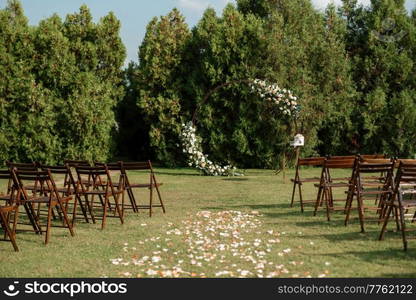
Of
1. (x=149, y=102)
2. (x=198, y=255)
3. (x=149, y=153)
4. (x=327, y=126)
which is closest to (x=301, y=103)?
(x=327, y=126)

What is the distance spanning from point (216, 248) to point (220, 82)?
12.7 meters

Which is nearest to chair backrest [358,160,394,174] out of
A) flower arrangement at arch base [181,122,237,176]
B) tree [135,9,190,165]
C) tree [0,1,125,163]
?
flower arrangement at arch base [181,122,237,176]

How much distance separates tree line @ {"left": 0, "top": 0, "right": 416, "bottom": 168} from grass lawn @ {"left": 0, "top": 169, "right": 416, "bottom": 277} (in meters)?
9.04

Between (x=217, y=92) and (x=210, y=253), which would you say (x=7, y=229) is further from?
(x=217, y=92)

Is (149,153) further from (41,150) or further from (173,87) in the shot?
(41,150)

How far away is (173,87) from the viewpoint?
18.9m

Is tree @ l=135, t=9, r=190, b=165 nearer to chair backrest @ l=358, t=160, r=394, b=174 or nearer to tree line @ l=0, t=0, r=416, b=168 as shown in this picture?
tree line @ l=0, t=0, r=416, b=168

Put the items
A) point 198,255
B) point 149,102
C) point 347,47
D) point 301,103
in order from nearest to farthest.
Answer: point 198,255
point 301,103
point 149,102
point 347,47

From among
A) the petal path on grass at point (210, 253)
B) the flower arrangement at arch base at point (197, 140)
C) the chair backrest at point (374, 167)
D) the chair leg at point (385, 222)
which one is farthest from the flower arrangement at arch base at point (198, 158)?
the chair leg at point (385, 222)

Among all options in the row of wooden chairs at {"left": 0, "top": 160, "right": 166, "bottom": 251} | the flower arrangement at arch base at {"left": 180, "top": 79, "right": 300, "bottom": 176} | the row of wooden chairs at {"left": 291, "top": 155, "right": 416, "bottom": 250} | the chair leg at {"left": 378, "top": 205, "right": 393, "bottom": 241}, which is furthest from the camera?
the flower arrangement at arch base at {"left": 180, "top": 79, "right": 300, "bottom": 176}

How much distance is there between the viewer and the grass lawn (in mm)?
5355

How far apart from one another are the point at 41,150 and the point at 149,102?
4056 mm

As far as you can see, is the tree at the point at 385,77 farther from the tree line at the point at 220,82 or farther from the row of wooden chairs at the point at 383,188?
the row of wooden chairs at the point at 383,188

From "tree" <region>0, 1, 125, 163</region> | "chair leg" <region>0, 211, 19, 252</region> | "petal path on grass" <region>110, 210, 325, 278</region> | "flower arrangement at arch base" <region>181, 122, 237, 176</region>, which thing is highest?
"tree" <region>0, 1, 125, 163</region>
